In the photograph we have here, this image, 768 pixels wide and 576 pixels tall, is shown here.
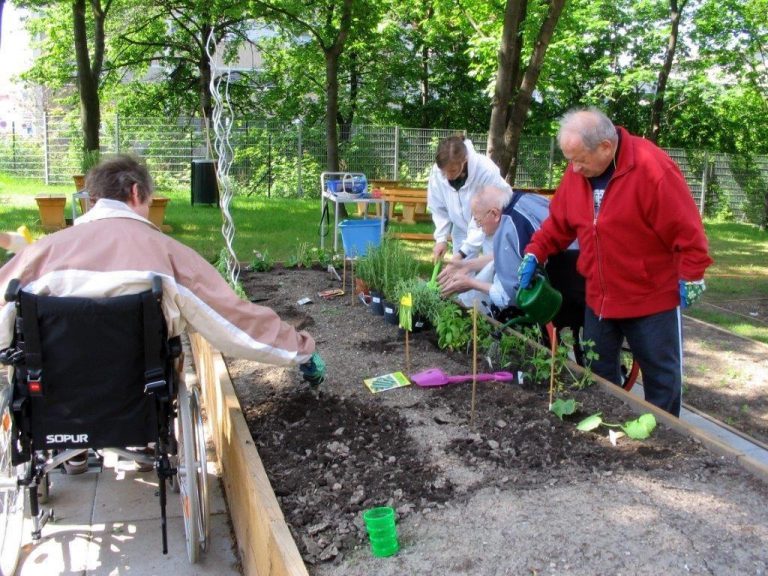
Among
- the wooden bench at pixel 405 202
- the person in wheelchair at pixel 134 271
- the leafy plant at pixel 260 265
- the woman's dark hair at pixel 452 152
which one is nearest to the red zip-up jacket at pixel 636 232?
the woman's dark hair at pixel 452 152

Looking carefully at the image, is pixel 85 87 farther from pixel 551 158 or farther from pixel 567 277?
pixel 551 158

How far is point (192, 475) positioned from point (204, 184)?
10688mm

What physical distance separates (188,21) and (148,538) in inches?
717

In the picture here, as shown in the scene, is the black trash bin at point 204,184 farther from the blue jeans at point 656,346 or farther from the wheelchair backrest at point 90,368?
the wheelchair backrest at point 90,368

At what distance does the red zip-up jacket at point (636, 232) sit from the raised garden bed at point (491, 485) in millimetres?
465

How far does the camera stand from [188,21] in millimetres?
18766

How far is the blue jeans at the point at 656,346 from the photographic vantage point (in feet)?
10.3

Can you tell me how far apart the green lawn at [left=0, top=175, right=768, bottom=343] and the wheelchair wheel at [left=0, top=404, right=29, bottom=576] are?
14.4 ft

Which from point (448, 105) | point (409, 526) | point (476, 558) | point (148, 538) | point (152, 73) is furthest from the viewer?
point (152, 73)

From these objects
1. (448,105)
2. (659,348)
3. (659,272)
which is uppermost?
(448,105)

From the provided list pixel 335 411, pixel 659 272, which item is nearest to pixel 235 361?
pixel 335 411

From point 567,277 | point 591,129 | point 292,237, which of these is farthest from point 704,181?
A: point 591,129

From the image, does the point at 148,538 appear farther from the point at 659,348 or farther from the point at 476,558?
the point at 659,348

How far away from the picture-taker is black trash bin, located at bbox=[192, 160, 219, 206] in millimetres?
12383
